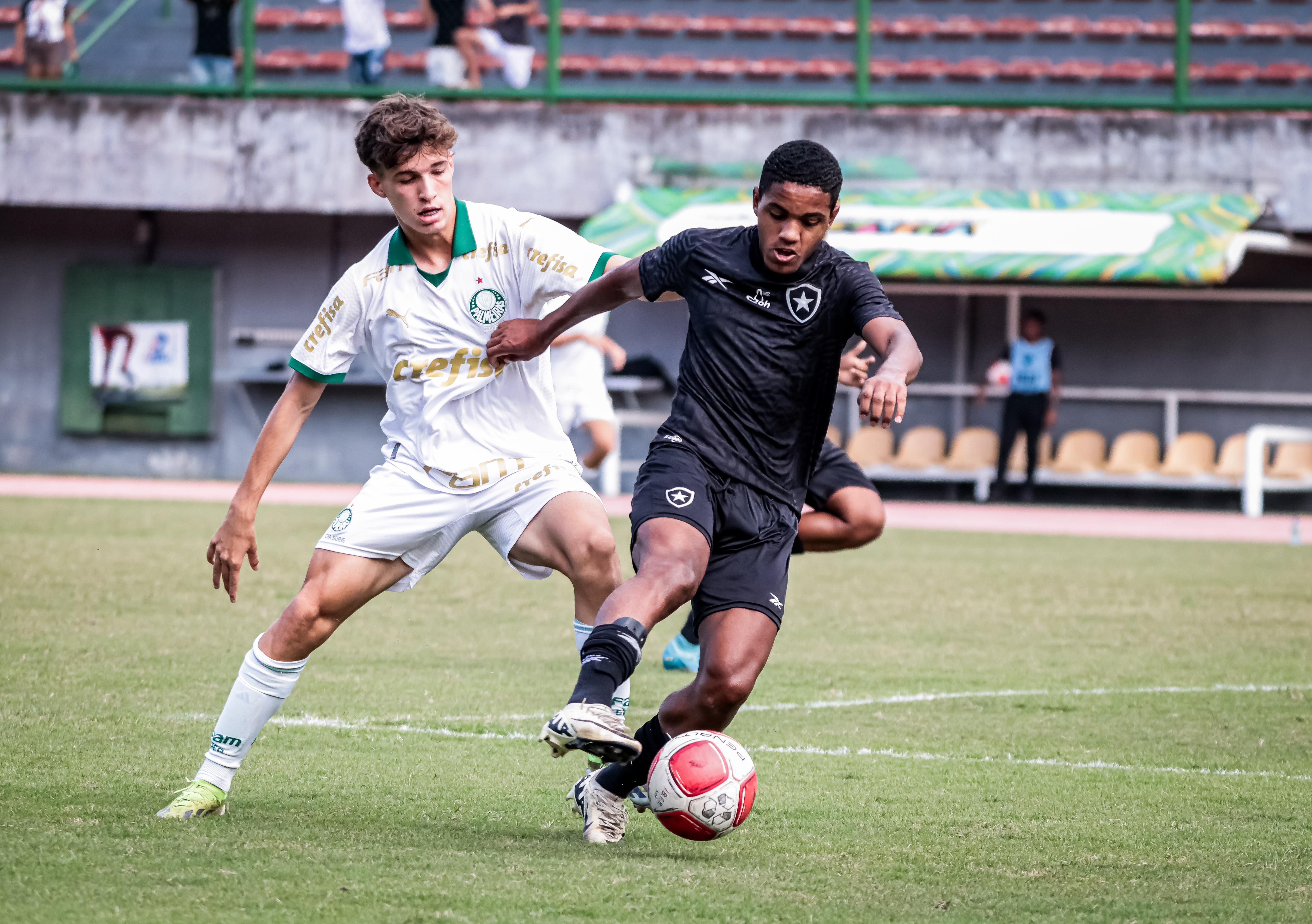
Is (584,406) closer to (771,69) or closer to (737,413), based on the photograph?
(737,413)

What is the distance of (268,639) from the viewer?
477 cm

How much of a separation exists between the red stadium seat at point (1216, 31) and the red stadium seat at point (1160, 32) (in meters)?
0.24

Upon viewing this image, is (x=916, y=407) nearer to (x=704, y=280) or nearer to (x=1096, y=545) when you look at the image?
(x=1096, y=545)

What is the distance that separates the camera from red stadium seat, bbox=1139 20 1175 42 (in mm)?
19938

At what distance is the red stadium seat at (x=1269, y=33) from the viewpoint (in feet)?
64.5

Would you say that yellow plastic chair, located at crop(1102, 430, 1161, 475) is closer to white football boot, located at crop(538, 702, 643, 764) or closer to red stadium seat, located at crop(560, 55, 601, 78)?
red stadium seat, located at crop(560, 55, 601, 78)

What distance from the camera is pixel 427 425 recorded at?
200 inches

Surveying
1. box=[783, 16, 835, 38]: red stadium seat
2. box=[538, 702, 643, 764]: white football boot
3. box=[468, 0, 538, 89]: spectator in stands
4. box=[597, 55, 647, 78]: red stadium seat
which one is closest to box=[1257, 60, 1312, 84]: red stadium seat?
box=[783, 16, 835, 38]: red stadium seat

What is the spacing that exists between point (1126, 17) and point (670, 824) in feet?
60.0

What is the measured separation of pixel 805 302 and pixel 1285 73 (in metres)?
16.8

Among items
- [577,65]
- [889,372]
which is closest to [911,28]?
[577,65]

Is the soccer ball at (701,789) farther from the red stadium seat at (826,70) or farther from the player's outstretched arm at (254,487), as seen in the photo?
the red stadium seat at (826,70)

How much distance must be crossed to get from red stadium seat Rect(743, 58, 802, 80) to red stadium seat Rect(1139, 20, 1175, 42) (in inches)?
160

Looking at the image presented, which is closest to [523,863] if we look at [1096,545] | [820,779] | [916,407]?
Answer: [820,779]
